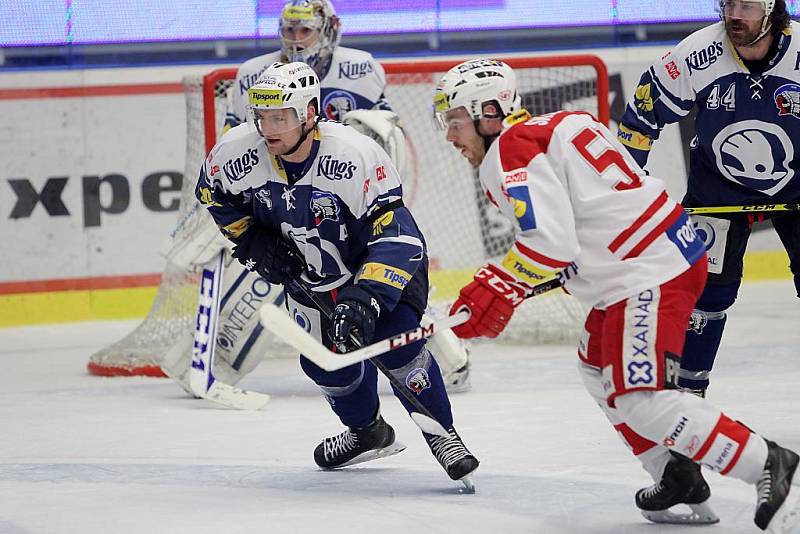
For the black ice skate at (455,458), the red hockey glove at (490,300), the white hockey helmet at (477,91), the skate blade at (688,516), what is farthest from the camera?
the black ice skate at (455,458)

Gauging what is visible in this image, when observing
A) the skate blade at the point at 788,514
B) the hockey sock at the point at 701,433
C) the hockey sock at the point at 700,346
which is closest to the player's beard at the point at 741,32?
the hockey sock at the point at 700,346

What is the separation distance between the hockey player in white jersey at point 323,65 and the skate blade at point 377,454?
1753 millimetres

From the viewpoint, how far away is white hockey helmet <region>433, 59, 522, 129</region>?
2721 mm

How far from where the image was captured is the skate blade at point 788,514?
2502 millimetres

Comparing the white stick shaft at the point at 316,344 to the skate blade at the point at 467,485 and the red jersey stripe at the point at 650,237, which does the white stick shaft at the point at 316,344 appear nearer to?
the red jersey stripe at the point at 650,237

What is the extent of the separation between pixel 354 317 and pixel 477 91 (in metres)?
0.64

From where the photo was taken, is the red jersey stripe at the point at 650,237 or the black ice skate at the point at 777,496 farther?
the red jersey stripe at the point at 650,237

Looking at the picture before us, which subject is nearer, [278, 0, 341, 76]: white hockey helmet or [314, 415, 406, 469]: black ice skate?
[314, 415, 406, 469]: black ice skate

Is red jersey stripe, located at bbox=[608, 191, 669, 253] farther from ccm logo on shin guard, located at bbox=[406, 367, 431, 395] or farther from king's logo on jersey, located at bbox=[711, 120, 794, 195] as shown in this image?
king's logo on jersey, located at bbox=[711, 120, 794, 195]

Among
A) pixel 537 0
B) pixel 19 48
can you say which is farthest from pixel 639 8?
pixel 19 48

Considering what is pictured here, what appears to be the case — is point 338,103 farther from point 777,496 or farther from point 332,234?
point 777,496

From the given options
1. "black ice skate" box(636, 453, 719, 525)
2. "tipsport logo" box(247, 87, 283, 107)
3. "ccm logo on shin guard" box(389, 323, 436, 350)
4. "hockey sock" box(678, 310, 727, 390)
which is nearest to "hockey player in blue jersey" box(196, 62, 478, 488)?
"tipsport logo" box(247, 87, 283, 107)

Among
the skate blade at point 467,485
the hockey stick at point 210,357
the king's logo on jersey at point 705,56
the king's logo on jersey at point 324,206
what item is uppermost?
the king's logo on jersey at point 705,56

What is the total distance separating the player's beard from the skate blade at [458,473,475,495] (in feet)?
4.27
